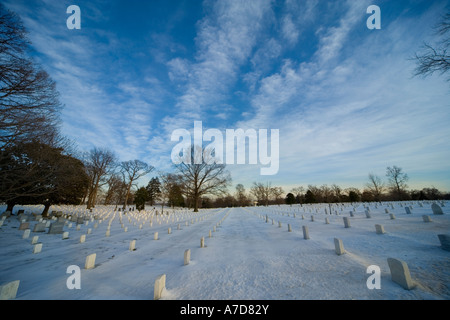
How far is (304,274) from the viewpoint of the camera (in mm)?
3732

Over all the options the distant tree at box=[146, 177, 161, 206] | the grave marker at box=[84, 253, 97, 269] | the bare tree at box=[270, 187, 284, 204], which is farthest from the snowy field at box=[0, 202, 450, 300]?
the bare tree at box=[270, 187, 284, 204]

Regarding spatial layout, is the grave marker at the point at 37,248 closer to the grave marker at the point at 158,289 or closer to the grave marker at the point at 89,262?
the grave marker at the point at 89,262

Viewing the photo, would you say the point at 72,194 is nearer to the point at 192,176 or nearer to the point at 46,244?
the point at 46,244

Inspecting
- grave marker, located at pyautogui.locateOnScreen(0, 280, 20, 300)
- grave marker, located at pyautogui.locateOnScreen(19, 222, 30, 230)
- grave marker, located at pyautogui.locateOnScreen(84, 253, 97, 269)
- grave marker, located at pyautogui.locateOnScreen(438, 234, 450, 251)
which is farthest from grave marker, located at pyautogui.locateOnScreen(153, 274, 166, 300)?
grave marker, located at pyautogui.locateOnScreen(19, 222, 30, 230)

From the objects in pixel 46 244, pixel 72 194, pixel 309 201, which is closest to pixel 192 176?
pixel 72 194

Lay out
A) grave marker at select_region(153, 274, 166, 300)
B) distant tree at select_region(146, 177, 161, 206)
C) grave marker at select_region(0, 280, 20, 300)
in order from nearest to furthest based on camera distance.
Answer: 1. grave marker at select_region(0, 280, 20, 300)
2. grave marker at select_region(153, 274, 166, 300)
3. distant tree at select_region(146, 177, 161, 206)

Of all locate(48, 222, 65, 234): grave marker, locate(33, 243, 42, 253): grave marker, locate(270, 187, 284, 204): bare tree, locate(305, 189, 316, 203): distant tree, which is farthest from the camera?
locate(270, 187, 284, 204): bare tree

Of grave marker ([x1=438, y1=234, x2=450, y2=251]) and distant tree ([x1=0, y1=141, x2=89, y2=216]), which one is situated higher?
distant tree ([x1=0, y1=141, x2=89, y2=216])

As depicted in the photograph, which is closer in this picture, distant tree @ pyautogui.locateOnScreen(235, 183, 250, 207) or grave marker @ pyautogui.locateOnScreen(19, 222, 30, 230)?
grave marker @ pyautogui.locateOnScreen(19, 222, 30, 230)

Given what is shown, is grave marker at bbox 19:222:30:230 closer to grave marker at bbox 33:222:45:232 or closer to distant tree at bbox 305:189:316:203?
grave marker at bbox 33:222:45:232

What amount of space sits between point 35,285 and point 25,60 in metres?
8.34

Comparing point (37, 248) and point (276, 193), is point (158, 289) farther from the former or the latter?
point (276, 193)

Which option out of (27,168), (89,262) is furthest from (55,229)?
(89,262)

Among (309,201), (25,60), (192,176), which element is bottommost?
(309,201)
